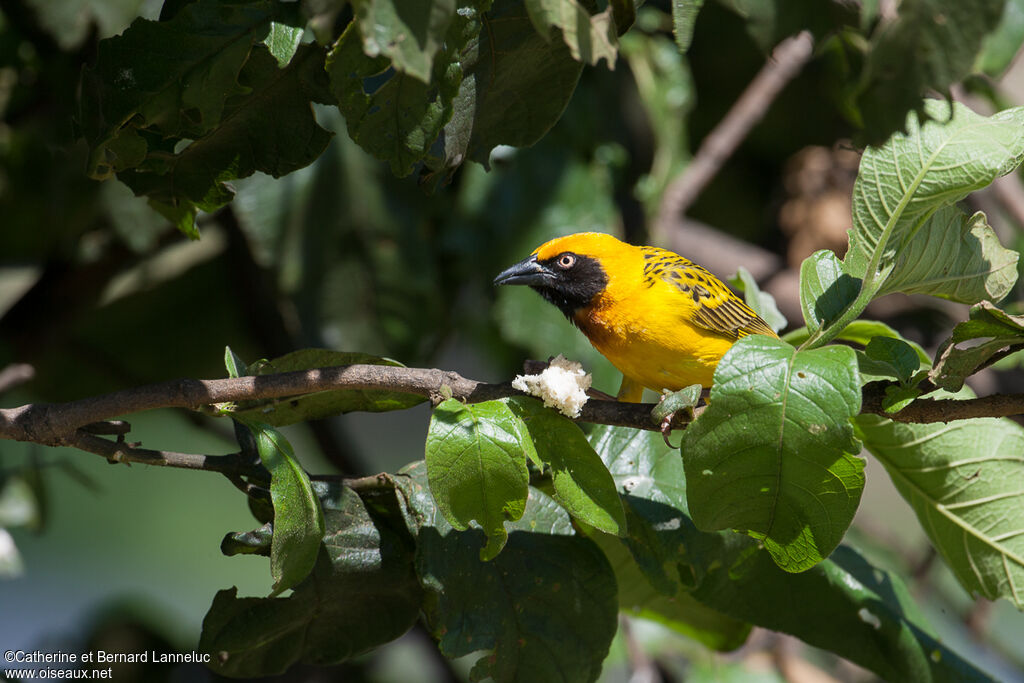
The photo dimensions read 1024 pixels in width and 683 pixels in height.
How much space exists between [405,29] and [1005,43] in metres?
1.62

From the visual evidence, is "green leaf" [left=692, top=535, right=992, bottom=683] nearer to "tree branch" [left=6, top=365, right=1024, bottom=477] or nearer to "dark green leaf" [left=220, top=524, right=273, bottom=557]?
"tree branch" [left=6, top=365, right=1024, bottom=477]

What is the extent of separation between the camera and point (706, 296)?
7.25 feet

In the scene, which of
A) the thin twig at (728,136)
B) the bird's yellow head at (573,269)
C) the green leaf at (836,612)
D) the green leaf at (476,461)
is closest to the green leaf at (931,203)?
the green leaf at (476,461)

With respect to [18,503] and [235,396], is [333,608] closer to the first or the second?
[235,396]

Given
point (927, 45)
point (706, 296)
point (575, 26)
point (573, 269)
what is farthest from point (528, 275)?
point (927, 45)

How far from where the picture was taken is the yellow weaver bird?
2.09 metres

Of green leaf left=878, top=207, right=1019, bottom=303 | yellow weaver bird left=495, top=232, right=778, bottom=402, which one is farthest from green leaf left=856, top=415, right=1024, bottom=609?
yellow weaver bird left=495, top=232, right=778, bottom=402

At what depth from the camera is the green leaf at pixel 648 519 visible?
1.55 m

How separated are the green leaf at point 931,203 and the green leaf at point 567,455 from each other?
42 centimetres

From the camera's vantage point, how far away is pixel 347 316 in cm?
280

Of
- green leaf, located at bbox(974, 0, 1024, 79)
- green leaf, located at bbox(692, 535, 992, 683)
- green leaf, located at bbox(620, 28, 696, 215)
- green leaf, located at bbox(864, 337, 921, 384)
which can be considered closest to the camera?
green leaf, located at bbox(864, 337, 921, 384)

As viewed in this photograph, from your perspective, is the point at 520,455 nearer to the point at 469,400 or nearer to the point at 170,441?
the point at 469,400

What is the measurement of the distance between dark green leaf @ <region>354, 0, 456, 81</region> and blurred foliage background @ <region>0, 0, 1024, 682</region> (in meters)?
1.51

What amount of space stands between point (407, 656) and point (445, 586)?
345 centimetres
